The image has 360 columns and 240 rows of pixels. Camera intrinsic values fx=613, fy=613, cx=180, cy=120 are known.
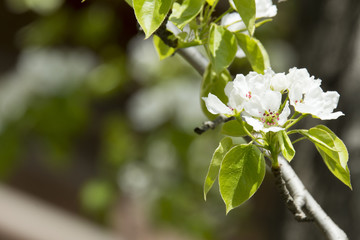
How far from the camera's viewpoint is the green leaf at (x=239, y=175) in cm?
62

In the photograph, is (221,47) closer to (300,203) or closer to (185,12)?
(185,12)

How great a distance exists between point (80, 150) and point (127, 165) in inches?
27.1

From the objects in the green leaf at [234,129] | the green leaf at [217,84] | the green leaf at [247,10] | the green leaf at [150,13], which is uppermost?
the green leaf at [150,13]

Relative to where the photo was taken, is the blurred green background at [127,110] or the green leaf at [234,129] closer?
the green leaf at [234,129]

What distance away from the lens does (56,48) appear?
237 cm

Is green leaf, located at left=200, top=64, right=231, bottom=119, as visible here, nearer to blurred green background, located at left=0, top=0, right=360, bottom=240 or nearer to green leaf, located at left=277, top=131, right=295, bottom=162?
green leaf, located at left=277, top=131, right=295, bottom=162

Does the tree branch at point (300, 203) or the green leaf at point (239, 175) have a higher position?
the green leaf at point (239, 175)

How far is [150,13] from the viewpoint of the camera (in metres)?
0.61

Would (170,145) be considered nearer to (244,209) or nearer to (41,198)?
(244,209)

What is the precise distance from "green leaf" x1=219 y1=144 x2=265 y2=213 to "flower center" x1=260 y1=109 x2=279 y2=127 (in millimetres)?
34

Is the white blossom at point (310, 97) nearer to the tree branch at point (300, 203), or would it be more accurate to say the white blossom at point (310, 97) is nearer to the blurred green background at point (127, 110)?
the tree branch at point (300, 203)

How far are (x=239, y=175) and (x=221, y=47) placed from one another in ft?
0.50

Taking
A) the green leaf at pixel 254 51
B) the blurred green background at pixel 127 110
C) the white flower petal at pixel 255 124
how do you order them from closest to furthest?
the white flower petal at pixel 255 124, the green leaf at pixel 254 51, the blurred green background at pixel 127 110

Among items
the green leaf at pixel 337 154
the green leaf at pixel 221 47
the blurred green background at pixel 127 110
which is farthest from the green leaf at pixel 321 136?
the blurred green background at pixel 127 110
